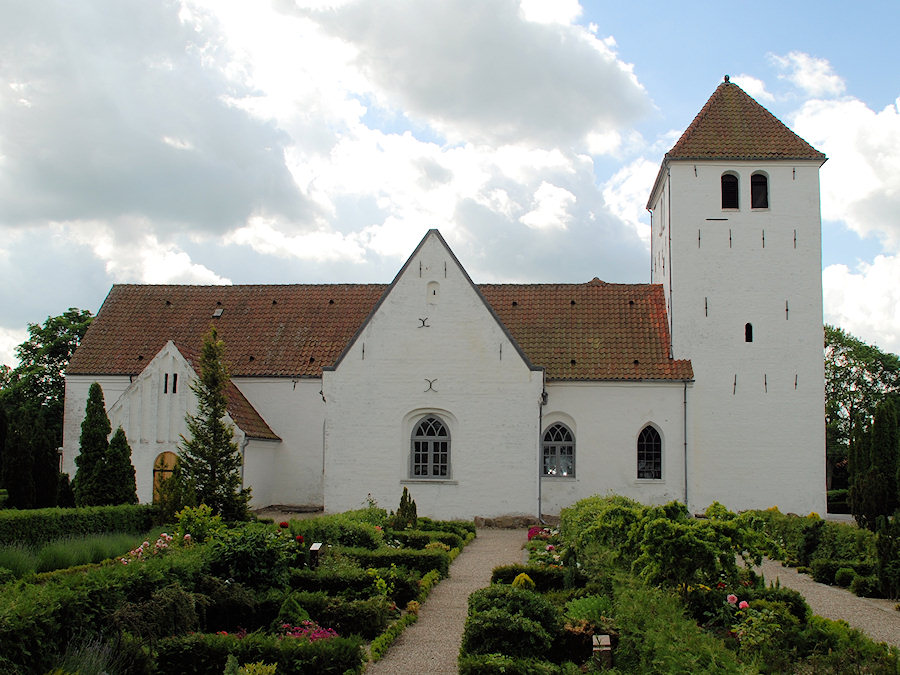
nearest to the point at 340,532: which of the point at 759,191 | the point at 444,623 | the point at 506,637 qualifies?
the point at 444,623

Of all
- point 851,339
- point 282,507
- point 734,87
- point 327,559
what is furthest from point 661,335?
point 851,339

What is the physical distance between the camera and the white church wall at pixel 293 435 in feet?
81.3

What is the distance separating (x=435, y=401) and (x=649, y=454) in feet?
20.5

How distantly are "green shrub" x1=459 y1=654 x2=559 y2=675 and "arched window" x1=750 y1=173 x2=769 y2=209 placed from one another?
18.5 m

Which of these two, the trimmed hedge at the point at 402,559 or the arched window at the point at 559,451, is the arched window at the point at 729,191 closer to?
the arched window at the point at 559,451

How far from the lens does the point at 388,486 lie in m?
21.8

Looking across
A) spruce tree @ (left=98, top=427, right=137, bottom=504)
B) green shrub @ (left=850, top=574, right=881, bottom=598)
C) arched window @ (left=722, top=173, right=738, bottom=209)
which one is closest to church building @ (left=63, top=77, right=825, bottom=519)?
arched window @ (left=722, top=173, right=738, bottom=209)

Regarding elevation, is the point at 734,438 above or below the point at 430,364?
below

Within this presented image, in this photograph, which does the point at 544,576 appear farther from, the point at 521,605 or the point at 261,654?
the point at 261,654

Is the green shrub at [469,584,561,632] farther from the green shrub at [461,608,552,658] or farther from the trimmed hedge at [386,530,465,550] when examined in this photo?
the trimmed hedge at [386,530,465,550]

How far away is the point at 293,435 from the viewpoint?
82.1 ft

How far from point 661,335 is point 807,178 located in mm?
6060

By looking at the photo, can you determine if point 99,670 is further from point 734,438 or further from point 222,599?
point 734,438

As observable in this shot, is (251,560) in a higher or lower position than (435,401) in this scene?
lower
